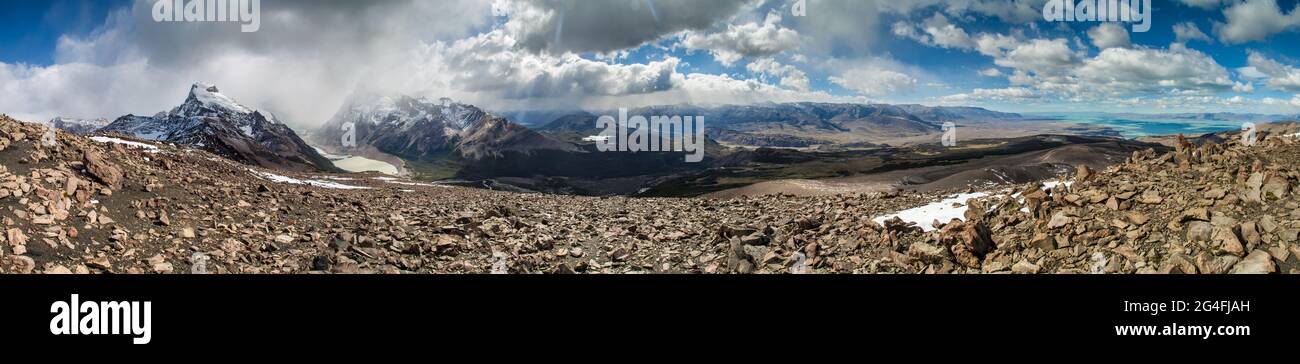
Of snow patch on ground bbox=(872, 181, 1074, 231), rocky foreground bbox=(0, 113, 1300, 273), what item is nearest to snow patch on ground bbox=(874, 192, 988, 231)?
snow patch on ground bbox=(872, 181, 1074, 231)

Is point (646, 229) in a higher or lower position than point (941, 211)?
lower

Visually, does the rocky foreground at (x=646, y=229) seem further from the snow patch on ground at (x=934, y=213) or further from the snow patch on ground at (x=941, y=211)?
the snow patch on ground at (x=934, y=213)

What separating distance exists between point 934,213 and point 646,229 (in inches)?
452

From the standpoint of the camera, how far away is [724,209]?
3072cm

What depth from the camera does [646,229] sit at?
2497 cm

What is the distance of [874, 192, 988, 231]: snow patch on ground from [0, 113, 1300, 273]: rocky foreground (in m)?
0.65

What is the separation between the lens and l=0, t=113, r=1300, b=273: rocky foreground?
1301 cm

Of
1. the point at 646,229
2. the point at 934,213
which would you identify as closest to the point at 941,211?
the point at 934,213

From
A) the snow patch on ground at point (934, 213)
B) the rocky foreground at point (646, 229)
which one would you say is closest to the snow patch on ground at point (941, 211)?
the snow patch on ground at point (934, 213)

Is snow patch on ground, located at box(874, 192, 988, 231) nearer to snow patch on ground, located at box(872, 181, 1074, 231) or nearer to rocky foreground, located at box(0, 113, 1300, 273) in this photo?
snow patch on ground, located at box(872, 181, 1074, 231)

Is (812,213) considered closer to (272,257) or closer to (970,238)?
(970,238)

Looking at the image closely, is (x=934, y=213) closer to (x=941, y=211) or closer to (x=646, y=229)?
(x=941, y=211)
